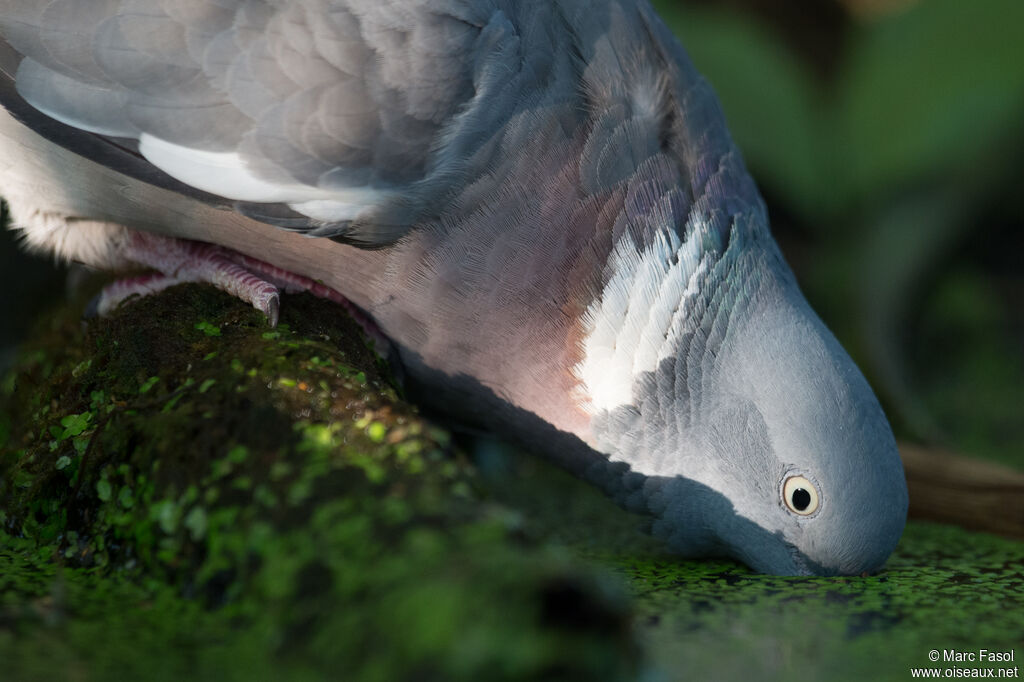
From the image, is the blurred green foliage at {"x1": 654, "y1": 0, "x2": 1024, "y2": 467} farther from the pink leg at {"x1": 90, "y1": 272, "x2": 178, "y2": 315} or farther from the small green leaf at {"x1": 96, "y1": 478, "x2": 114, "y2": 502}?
the small green leaf at {"x1": 96, "y1": 478, "x2": 114, "y2": 502}

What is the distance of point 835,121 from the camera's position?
5.39m

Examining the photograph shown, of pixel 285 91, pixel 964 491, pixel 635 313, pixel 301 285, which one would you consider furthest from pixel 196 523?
pixel 964 491

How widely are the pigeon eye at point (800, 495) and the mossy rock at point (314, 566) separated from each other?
20cm

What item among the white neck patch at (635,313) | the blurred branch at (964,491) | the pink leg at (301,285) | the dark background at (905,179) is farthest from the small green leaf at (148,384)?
the blurred branch at (964,491)

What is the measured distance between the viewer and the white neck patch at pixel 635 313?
2.62 m

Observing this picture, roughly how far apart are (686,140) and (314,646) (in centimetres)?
187

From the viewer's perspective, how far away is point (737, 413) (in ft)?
8.36

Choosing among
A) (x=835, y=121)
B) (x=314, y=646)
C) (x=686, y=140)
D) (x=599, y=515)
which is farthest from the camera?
(x=835, y=121)

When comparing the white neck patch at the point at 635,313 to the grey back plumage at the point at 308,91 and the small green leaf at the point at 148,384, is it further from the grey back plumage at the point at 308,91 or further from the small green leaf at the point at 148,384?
the small green leaf at the point at 148,384

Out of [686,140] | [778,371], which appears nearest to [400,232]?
[686,140]

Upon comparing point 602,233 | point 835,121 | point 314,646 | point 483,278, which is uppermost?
point 835,121

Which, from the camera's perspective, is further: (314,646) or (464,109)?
(464,109)

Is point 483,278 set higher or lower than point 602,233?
lower

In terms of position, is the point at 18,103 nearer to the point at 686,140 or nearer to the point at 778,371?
the point at 686,140
